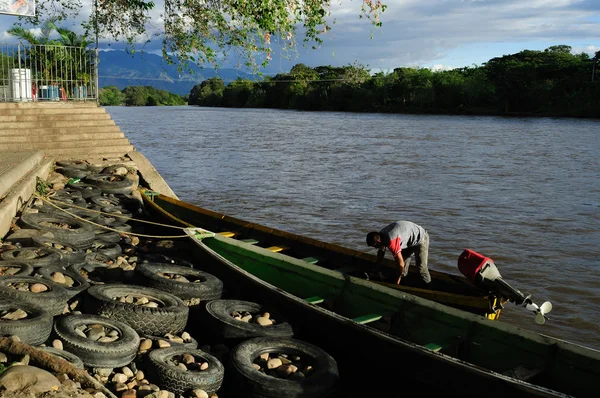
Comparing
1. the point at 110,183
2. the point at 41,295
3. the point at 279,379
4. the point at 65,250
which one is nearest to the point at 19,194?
the point at 65,250

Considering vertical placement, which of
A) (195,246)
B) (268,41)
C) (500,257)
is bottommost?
(500,257)

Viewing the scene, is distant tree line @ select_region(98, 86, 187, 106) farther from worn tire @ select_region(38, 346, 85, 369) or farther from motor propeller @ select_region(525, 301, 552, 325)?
motor propeller @ select_region(525, 301, 552, 325)

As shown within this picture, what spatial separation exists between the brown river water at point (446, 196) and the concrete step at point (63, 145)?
356 centimetres

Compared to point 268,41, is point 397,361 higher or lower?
lower

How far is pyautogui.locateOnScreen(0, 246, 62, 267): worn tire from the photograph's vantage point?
8.58m

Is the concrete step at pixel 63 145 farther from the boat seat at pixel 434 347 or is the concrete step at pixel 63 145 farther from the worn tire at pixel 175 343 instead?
the boat seat at pixel 434 347

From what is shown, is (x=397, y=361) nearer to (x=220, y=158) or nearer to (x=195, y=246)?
(x=195, y=246)

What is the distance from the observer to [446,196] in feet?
70.5

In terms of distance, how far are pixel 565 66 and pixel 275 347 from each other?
94902 millimetres

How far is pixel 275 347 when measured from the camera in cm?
705

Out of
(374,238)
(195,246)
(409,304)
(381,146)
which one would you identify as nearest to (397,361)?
(409,304)

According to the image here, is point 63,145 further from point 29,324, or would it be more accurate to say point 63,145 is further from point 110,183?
point 29,324

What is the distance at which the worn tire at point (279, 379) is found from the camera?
246 inches

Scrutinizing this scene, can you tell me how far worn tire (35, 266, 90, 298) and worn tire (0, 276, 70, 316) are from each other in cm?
20
